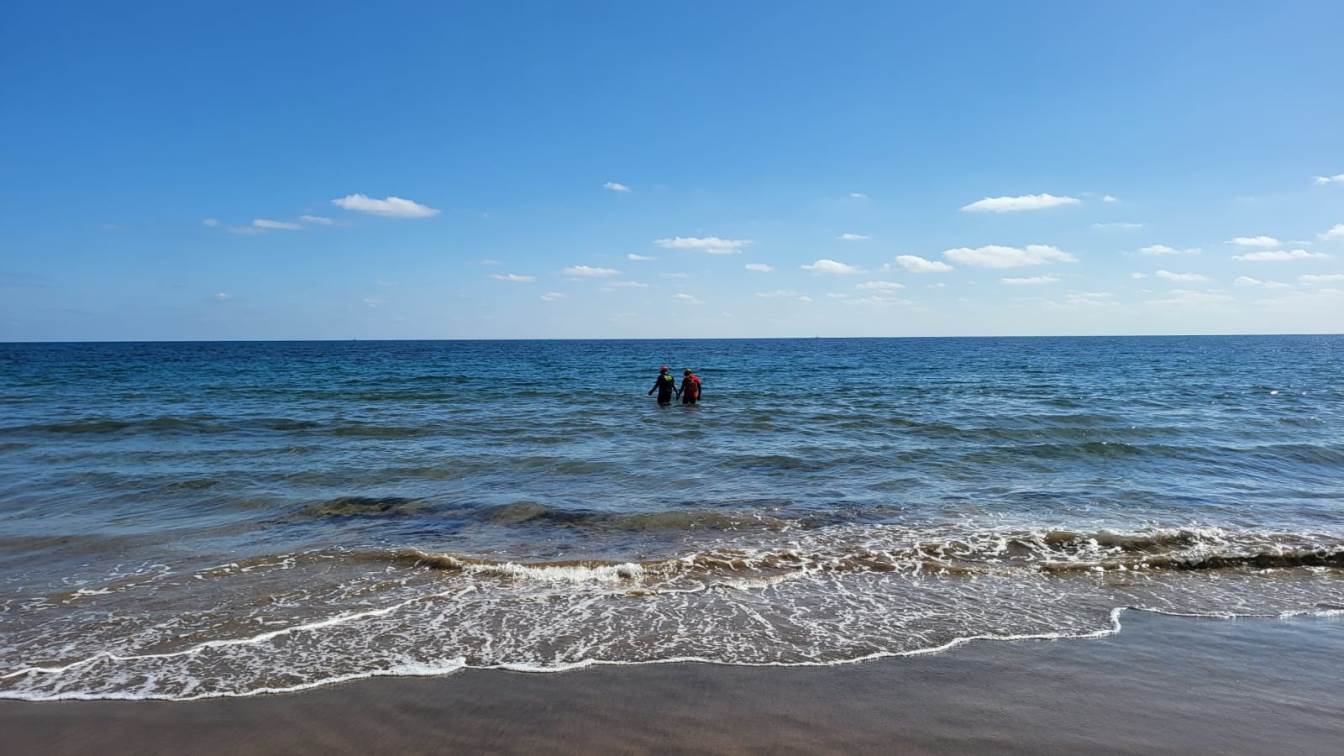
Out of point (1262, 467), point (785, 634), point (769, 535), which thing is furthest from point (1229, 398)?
point (785, 634)

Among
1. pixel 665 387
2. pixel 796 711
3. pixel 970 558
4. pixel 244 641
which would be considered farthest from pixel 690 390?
pixel 796 711

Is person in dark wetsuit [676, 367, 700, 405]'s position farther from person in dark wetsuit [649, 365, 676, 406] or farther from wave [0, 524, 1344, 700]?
wave [0, 524, 1344, 700]

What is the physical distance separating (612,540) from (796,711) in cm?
473

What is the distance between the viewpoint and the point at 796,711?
4863mm

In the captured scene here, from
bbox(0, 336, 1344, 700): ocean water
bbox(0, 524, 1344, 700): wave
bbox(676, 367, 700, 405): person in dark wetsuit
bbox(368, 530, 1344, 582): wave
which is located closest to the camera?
bbox(0, 524, 1344, 700): wave

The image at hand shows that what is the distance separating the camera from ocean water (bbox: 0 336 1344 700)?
20.0 ft

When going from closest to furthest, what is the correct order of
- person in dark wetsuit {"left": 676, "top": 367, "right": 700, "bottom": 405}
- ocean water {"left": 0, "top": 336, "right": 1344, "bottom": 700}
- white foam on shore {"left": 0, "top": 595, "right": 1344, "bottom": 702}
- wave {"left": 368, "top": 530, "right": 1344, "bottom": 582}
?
white foam on shore {"left": 0, "top": 595, "right": 1344, "bottom": 702}
ocean water {"left": 0, "top": 336, "right": 1344, "bottom": 700}
wave {"left": 368, "top": 530, "right": 1344, "bottom": 582}
person in dark wetsuit {"left": 676, "top": 367, "right": 700, "bottom": 405}

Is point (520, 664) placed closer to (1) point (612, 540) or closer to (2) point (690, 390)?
(1) point (612, 540)

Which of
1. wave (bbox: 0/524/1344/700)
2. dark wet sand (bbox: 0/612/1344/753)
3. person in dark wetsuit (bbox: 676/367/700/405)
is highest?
person in dark wetsuit (bbox: 676/367/700/405)

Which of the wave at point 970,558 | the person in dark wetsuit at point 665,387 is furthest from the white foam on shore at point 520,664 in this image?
the person in dark wetsuit at point 665,387

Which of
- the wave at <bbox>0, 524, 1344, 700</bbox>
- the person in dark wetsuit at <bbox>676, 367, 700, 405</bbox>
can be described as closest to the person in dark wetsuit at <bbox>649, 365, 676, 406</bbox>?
the person in dark wetsuit at <bbox>676, 367, 700, 405</bbox>

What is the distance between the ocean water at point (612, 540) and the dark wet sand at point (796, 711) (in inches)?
14.4

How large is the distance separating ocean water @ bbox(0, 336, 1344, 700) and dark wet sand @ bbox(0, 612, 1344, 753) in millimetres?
365

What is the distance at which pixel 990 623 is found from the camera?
6.52 metres
